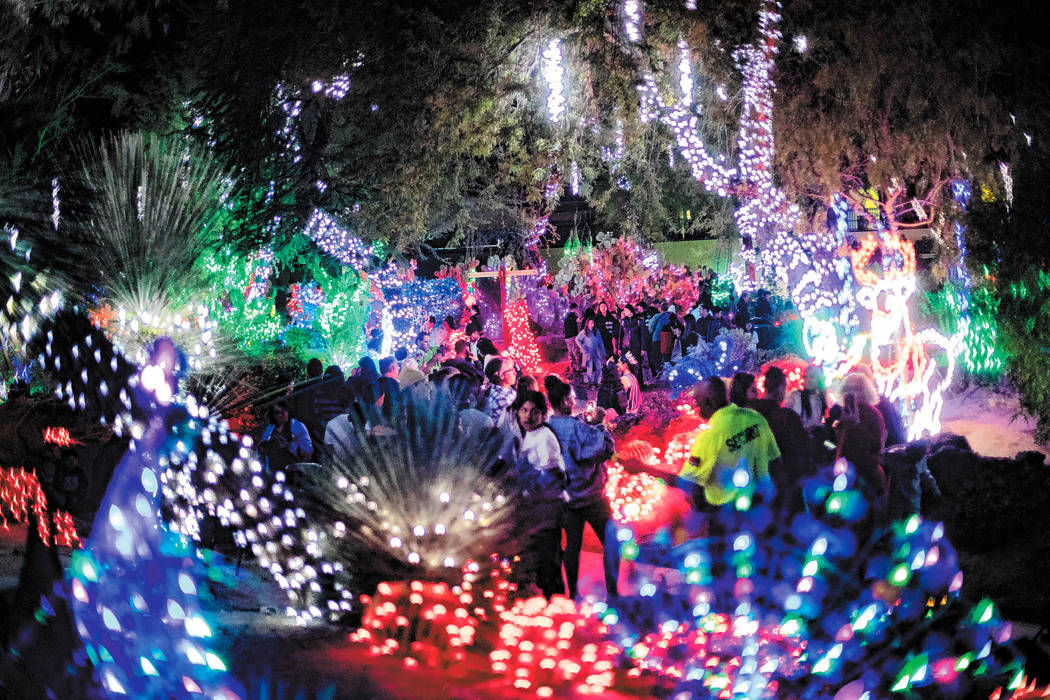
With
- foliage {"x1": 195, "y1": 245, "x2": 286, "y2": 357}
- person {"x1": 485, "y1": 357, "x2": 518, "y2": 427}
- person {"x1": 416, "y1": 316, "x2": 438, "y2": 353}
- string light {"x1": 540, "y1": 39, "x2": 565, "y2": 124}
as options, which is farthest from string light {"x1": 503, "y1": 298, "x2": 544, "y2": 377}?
person {"x1": 485, "y1": 357, "x2": 518, "y2": 427}

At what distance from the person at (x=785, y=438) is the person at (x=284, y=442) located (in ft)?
11.8

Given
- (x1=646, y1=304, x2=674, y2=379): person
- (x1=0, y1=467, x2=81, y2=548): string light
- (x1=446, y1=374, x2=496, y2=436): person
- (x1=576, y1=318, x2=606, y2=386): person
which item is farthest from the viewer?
(x1=646, y1=304, x2=674, y2=379): person

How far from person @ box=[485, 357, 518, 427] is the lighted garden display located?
0.05 meters

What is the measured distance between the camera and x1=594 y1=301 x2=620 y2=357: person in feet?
54.1

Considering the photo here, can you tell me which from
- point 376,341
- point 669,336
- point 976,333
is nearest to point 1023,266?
point 976,333

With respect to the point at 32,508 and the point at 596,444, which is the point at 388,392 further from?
the point at 32,508

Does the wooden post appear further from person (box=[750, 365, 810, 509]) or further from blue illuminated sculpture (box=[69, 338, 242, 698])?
blue illuminated sculpture (box=[69, 338, 242, 698])

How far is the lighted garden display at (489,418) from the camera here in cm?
520

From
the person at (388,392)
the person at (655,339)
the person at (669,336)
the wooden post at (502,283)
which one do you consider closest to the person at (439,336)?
the wooden post at (502,283)

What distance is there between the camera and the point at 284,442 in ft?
25.0

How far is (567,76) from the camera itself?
10711mm

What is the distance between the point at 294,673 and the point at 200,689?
0.61 m

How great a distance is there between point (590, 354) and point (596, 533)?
858 cm

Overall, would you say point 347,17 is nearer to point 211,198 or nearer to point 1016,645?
point 211,198
